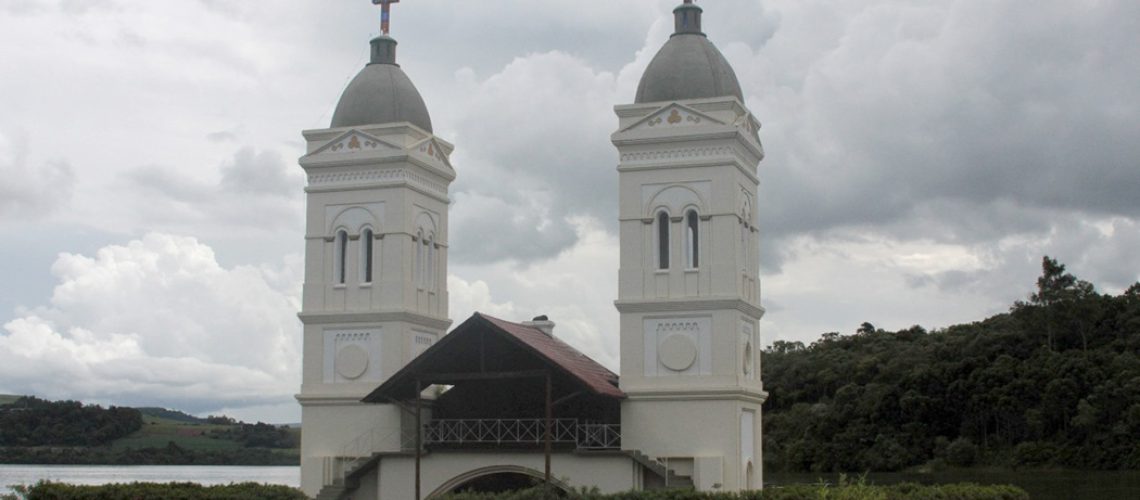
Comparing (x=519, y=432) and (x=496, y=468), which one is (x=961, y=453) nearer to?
(x=519, y=432)

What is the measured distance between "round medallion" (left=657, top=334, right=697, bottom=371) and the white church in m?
0.04

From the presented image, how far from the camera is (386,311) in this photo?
39.1 metres

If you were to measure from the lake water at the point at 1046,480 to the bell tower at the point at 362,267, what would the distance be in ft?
88.9

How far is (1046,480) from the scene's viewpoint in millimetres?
74562

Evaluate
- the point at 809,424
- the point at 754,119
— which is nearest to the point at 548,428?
the point at 754,119

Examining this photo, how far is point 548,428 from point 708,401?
428cm

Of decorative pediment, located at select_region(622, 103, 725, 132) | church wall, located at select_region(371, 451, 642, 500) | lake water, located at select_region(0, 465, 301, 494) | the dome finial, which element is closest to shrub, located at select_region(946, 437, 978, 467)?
lake water, located at select_region(0, 465, 301, 494)

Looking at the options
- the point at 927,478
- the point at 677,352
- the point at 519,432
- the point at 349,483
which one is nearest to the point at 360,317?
the point at 349,483

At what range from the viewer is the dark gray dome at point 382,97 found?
40.4m

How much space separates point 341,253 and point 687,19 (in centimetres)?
1154

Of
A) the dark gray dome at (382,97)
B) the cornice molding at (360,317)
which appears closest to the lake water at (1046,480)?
the cornice molding at (360,317)

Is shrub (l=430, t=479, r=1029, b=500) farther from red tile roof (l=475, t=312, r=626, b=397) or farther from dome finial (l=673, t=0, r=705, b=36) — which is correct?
dome finial (l=673, t=0, r=705, b=36)

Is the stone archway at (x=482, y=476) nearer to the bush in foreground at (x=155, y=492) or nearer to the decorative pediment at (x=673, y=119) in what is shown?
the bush in foreground at (x=155, y=492)

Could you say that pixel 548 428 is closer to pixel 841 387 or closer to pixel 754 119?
pixel 754 119
